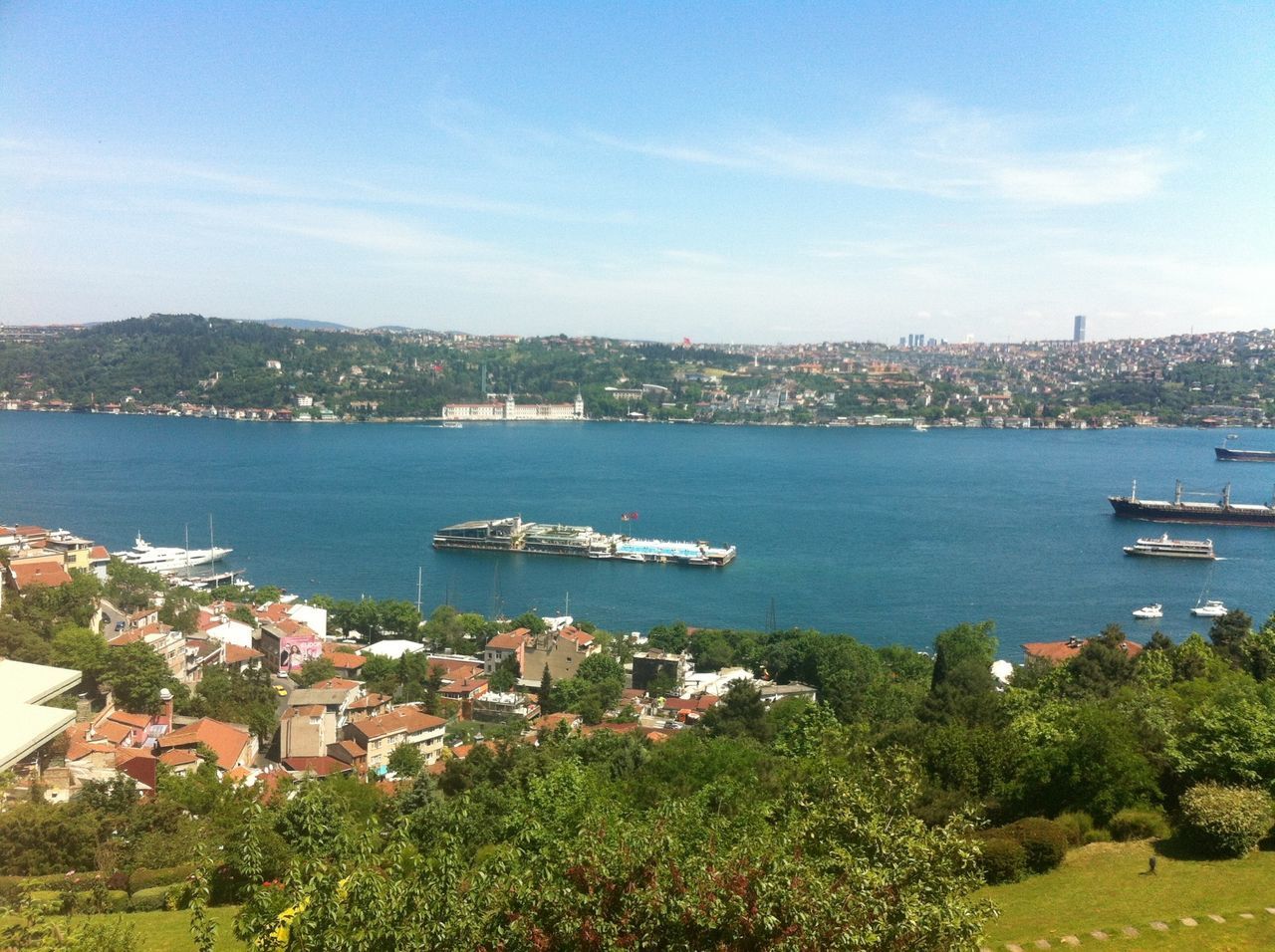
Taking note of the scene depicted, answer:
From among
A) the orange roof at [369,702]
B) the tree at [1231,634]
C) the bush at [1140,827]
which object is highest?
the bush at [1140,827]

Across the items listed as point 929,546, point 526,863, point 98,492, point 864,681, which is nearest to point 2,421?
point 98,492

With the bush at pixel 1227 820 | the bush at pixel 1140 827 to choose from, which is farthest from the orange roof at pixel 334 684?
the bush at pixel 1227 820

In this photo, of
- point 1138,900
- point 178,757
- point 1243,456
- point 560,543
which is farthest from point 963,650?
point 1243,456

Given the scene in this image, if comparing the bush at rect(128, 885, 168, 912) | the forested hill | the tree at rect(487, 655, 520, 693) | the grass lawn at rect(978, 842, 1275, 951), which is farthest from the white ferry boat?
the forested hill

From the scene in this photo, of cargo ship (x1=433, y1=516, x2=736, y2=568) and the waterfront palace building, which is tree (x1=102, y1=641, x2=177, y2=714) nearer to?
cargo ship (x1=433, y1=516, x2=736, y2=568)

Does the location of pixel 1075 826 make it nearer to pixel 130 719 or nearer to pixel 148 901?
pixel 148 901

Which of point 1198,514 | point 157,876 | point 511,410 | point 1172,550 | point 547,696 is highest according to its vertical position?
point 511,410

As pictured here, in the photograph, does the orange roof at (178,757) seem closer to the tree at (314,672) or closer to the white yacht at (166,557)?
the tree at (314,672)
